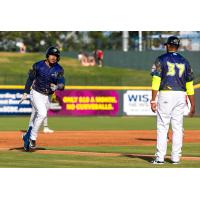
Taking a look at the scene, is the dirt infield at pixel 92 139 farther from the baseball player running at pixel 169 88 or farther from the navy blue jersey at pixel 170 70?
the navy blue jersey at pixel 170 70

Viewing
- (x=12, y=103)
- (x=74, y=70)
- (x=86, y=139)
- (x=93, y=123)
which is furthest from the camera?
(x=74, y=70)

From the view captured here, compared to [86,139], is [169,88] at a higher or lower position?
higher

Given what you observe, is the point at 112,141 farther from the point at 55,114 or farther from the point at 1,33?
the point at 1,33

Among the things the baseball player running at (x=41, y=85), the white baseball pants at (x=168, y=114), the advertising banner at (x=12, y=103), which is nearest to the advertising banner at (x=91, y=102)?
the advertising banner at (x=12, y=103)

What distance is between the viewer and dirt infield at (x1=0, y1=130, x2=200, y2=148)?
59.1ft

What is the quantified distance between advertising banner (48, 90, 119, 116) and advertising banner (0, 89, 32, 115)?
169cm

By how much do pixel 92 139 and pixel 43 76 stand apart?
4927 millimetres

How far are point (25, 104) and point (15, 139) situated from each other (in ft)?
42.6

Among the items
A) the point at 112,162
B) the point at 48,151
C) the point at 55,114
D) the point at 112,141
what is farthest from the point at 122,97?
the point at 112,162

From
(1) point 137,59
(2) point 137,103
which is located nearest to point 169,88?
(2) point 137,103

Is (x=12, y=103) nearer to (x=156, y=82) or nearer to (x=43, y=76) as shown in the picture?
(x=43, y=76)

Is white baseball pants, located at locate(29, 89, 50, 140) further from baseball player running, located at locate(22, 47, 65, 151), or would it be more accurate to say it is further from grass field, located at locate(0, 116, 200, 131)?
grass field, located at locate(0, 116, 200, 131)

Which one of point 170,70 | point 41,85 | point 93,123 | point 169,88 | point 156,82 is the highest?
point 170,70

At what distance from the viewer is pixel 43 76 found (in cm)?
1509
